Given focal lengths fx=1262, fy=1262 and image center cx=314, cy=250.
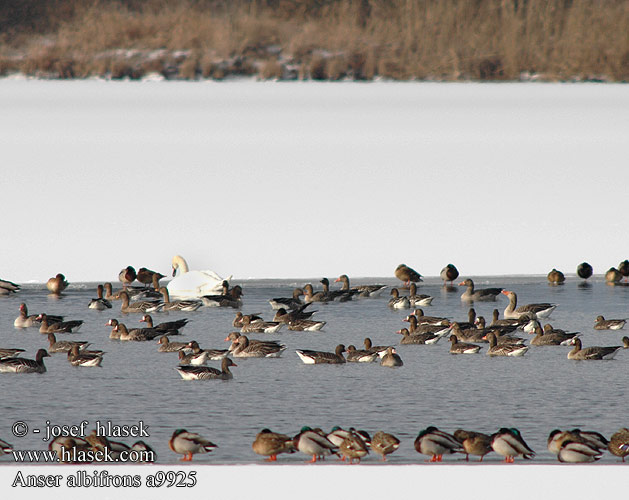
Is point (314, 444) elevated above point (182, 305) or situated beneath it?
elevated above

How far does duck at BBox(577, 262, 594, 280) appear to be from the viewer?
2030 cm

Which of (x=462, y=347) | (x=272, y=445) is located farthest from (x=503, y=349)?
(x=272, y=445)

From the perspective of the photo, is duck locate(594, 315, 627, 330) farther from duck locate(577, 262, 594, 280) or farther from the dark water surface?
duck locate(577, 262, 594, 280)

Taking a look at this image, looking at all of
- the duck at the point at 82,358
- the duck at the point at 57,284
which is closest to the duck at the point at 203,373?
the duck at the point at 82,358

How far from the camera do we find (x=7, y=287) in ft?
63.0

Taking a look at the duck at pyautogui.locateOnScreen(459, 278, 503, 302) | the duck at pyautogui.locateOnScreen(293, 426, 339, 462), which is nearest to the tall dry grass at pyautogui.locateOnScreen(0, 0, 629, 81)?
the duck at pyautogui.locateOnScreen(459, 278, 503, 302)

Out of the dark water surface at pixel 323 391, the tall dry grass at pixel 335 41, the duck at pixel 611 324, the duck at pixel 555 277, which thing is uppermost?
the tall dry grass at pixel 335 41

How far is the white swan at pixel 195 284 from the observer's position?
19.5 metres

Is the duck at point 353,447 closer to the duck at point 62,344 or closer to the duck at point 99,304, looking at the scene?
the duck at point 62,344

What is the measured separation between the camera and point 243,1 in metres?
33.8

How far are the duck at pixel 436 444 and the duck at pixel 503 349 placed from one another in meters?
5.17

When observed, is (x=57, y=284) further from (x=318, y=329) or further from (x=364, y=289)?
(x=318, y=329)

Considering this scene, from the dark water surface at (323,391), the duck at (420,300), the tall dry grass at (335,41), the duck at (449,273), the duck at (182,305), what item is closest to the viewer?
the dark water surface at (323,391)

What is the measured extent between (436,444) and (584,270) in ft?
37.4
